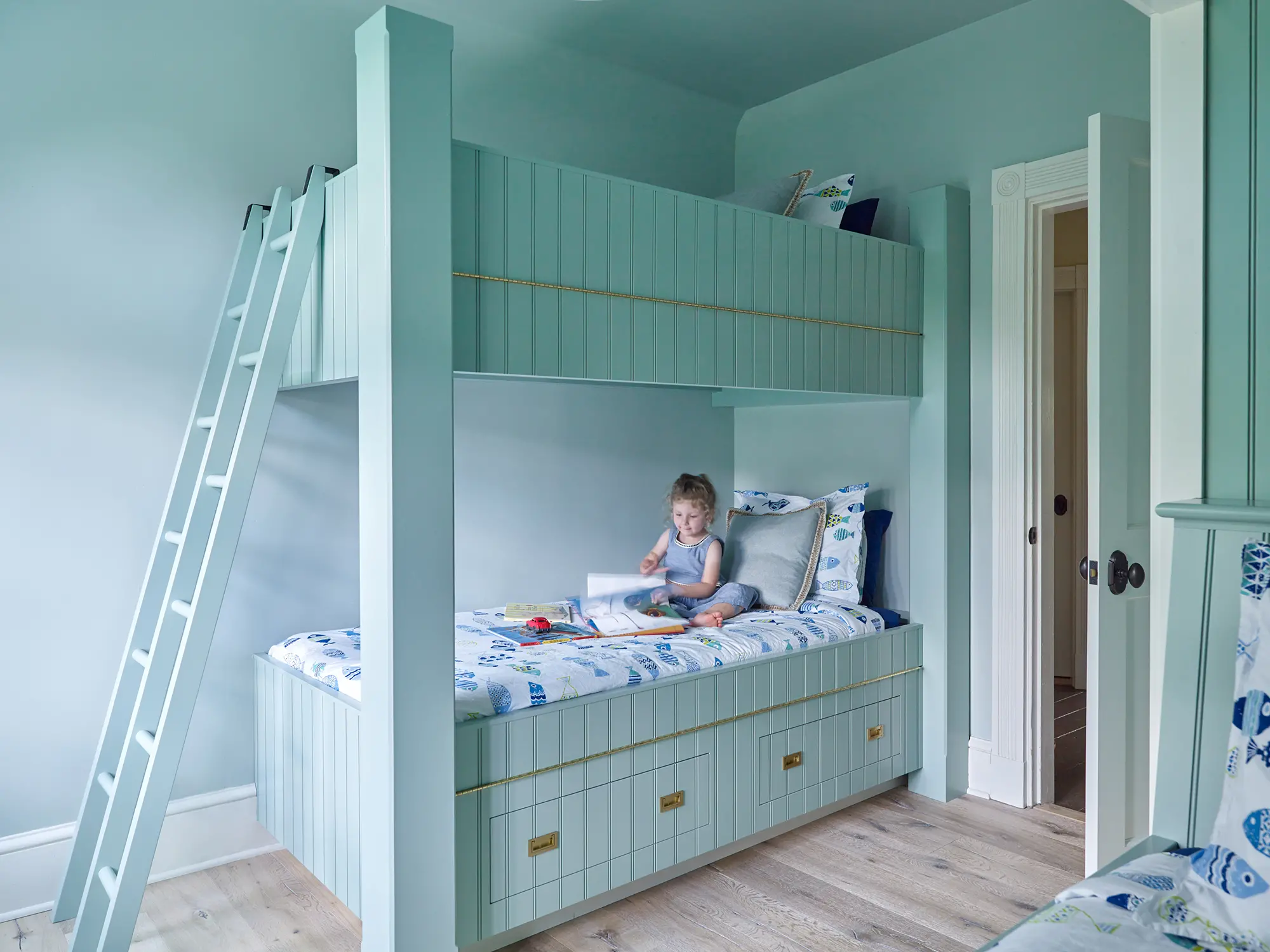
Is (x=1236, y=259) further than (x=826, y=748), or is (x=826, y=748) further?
(x=826, y=748)

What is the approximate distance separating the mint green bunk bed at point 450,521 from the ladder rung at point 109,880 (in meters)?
0.45

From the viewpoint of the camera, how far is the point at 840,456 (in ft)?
11.4

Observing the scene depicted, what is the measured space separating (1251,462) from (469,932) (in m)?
1.83

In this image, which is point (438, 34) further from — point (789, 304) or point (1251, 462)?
point (1251, 462)

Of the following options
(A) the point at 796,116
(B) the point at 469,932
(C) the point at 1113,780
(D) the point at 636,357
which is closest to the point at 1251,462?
(C) the point at 1113,780

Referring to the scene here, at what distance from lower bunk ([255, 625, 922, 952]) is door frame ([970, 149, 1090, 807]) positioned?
17.6 inches

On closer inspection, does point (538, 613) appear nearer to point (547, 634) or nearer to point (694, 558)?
point (547, 634)

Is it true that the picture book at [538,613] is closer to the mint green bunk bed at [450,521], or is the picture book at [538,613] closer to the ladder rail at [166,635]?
the mint green bunk bed at [450,521]

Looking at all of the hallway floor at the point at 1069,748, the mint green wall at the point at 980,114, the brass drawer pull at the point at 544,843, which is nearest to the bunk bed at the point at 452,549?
the brass drawer pull at the point at 544,843

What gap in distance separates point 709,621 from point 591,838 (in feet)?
2.61

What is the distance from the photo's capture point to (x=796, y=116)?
12.1 ft

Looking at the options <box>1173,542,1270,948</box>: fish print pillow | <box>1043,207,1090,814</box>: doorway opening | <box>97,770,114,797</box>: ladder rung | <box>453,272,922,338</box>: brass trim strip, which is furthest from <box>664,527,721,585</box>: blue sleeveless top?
<box>1043,207,1090,814</box>: doorway opening

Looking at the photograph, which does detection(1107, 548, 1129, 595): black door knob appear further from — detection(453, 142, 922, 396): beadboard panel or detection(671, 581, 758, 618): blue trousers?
detection(671, 581, 758, 618): blue trousers

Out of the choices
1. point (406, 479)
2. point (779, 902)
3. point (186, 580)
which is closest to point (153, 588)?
point (186, 580)
